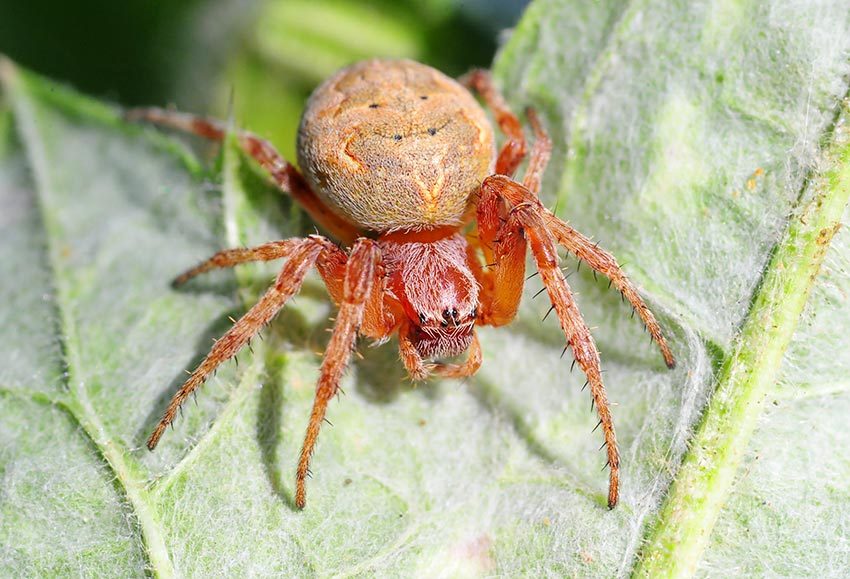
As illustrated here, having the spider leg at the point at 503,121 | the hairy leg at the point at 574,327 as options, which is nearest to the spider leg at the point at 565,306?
the hairy leg at the point at 574,327

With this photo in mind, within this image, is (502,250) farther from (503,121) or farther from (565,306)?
(503,121)

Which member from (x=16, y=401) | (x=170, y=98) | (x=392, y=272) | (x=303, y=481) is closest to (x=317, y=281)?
(x=392, y=272)

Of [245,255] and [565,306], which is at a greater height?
[565,306]

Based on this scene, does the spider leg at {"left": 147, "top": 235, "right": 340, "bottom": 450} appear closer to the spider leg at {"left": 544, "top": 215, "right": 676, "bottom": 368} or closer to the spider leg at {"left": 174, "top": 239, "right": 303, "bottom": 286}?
the spider leg at {"left": 174, "top": 239, "right": 303, "bottom": 286}

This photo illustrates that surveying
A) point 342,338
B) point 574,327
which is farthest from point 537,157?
point 342,338

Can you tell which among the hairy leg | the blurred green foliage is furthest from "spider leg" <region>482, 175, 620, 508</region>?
the blurred green foliage

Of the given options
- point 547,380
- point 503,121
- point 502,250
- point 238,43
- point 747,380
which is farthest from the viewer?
point 238,43
